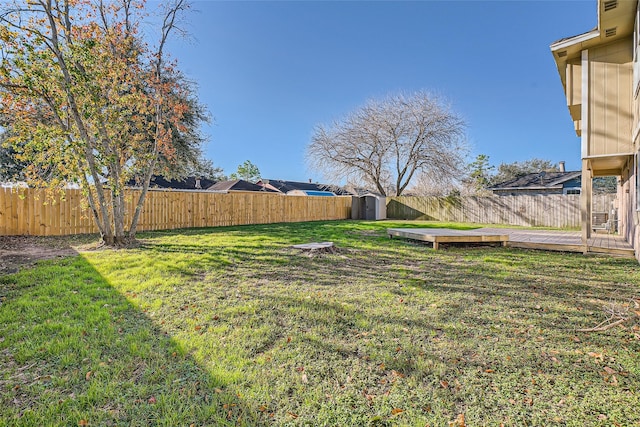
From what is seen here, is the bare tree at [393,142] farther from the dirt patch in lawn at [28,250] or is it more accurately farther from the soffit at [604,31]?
the dirt patch in lawn at [28,250]

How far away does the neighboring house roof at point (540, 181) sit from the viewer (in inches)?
843

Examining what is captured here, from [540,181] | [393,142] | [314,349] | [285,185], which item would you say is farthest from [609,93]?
[285,185]

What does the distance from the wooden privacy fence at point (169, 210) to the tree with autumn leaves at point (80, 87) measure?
1.01 metres

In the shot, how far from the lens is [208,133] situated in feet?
42.6

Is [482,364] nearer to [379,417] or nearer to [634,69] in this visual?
[379,417]

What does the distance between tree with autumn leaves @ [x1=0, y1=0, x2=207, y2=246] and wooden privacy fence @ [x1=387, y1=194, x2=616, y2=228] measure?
14.9 m

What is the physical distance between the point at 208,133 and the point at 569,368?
13.4 metres

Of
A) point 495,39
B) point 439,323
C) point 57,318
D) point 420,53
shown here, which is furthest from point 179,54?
point 495,39

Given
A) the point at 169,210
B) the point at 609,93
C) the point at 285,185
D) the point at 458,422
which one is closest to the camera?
the point at 458,422

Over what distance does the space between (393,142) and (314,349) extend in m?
17.7

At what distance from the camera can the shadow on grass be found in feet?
5.42

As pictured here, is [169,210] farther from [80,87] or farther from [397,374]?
[397,374]

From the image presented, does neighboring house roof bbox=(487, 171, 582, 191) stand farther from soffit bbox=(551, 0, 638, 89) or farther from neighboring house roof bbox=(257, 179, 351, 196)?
neighboring house roof bbox=(257, 179, 351, 196)

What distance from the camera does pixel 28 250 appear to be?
642cm
